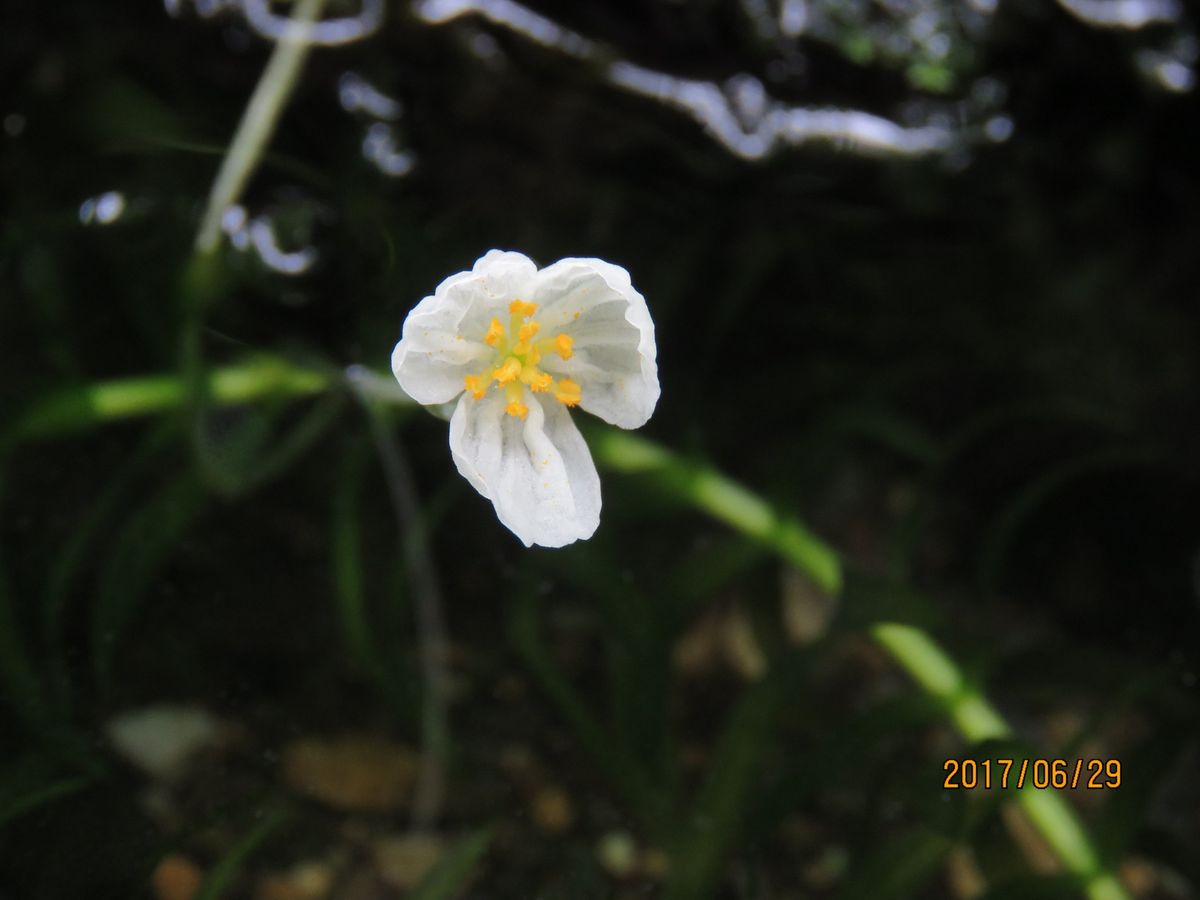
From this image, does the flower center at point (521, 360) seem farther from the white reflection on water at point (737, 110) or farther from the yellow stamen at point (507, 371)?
the white reflection on water at point (737, 110)

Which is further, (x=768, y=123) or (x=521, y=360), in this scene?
(x=768, y=123)

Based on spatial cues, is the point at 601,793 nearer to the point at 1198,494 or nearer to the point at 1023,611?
the point at 1023,611

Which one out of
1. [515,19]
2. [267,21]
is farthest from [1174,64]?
[267,21]

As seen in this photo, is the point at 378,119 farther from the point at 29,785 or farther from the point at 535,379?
the point at 29,785

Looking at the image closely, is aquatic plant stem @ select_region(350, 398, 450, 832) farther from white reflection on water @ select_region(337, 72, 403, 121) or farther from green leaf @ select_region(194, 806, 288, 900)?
white reflection on water @ select_region(337, 72, 403, 121)

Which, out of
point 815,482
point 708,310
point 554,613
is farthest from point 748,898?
point 708,310

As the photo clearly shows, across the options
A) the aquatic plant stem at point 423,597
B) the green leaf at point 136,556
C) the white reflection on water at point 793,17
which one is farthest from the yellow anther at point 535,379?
the white reflection on water at point 793,17
